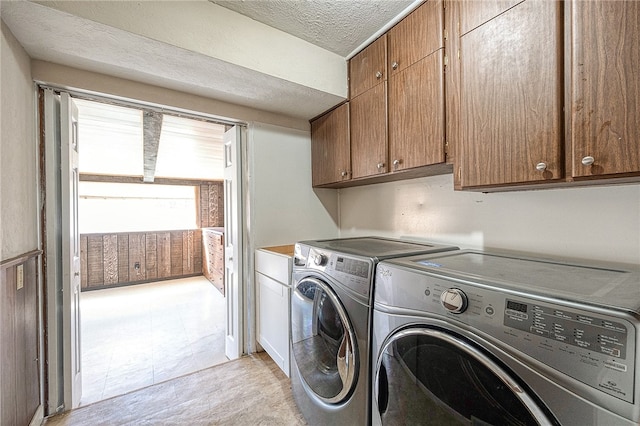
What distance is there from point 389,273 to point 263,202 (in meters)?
1.53

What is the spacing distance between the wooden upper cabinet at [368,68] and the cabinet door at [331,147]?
176mm

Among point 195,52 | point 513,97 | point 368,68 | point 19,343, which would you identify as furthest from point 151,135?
point 513,97

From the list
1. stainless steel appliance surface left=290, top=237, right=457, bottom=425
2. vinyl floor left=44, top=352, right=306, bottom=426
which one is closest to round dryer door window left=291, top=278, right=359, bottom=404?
stainless steel appliance surface left=290, top=237, right=457, bottom=425

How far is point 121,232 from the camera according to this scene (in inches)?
195

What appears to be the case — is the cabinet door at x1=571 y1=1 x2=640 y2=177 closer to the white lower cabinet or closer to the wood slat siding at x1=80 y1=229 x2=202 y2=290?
the white lower cabinet

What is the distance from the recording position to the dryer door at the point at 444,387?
666 millimetres

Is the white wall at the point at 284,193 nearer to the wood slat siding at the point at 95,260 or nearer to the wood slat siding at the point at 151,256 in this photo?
the wood slat siding at the point at 151,256

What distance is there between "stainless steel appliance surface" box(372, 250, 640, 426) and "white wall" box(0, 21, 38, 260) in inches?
67.2

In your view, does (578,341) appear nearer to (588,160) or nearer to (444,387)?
(444,387)

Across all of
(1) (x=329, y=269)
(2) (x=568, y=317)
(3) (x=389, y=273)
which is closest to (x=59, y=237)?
(1) (x=329, y=269)

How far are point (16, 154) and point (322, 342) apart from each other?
179 cm

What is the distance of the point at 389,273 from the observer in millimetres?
1019

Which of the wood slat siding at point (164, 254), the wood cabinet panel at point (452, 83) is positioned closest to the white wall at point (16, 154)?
the wood cabinet panel at point (452, 83)

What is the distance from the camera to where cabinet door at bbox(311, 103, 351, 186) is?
205 centimetres
